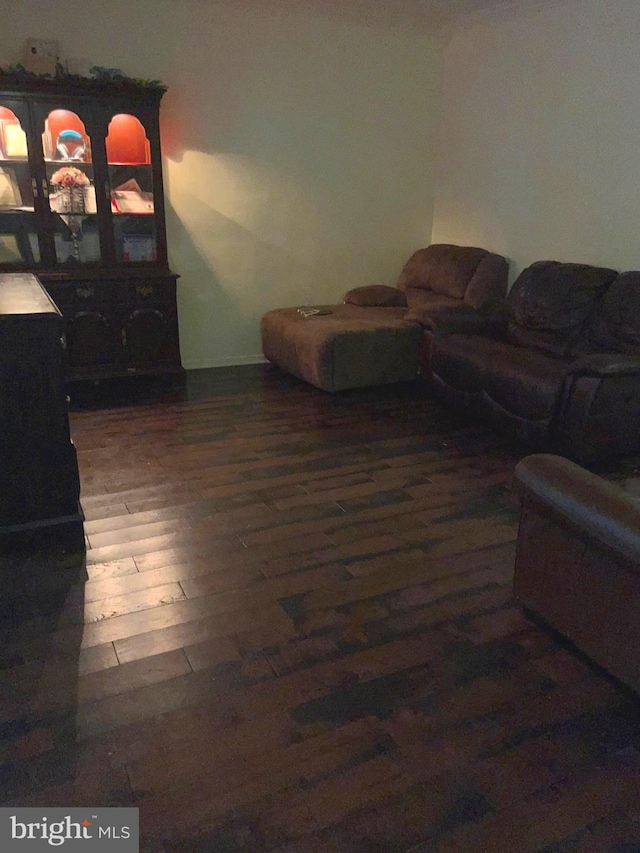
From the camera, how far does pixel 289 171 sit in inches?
198

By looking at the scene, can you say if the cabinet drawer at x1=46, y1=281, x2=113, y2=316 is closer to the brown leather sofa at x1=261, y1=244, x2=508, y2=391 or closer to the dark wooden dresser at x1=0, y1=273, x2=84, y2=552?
the brown leather sofa at x1=261, y1=244, x2=508, y2=391

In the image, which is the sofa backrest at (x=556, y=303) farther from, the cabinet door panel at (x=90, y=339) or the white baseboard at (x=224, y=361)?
the cabinet door panel at (x=90, y=339)

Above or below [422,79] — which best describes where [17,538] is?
below

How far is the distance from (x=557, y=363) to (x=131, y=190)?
298 cm

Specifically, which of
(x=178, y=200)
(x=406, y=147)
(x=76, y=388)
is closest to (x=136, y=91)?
(x=178, y=200)

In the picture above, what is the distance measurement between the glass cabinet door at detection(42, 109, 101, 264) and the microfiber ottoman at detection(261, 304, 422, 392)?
1433 mm

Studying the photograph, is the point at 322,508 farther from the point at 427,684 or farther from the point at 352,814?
the point at 352,814

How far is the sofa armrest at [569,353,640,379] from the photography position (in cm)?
311

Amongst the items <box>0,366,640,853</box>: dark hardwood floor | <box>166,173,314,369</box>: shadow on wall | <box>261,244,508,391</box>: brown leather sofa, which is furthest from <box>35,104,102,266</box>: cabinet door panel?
<box>0,366,640,853</box>: dark hardwood floor

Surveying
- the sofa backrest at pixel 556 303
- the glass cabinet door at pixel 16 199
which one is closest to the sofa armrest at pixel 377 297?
the sofa backrest at pixel 556 303

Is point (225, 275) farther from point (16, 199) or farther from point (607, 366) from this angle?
point (607, 366)

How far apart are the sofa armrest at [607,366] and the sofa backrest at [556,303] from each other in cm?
68

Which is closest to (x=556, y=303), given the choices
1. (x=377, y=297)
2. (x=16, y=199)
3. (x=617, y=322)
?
(x=617, y=322)

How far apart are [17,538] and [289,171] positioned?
362cm
